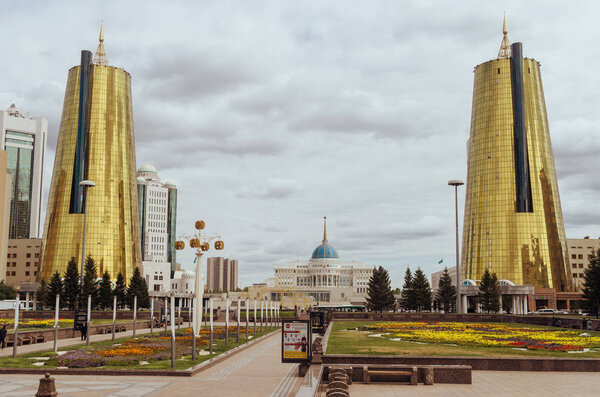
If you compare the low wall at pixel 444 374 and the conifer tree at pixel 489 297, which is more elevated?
the conifer tree at pixel 489 297

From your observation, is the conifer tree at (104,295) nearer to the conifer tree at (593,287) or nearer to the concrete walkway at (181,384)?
the conifer tree at (593,287)

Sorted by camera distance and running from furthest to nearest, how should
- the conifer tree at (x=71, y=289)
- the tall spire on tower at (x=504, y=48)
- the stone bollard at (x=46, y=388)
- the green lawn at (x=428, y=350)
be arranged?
1. the tall spire on tower at (x=504, y=48)
2. the conifer tree at (x=71, y=289)
3. the green lawn at (x=428, y=350)
4. the stone bollard at (x=46, y=388)

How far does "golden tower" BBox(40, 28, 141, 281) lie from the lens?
124875mm

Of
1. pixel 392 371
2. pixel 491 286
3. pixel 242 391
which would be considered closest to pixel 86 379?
pixel 242 391

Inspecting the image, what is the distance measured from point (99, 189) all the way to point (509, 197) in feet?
273

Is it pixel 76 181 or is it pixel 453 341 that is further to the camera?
pixel 76 181

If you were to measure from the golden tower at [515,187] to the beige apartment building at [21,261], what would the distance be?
109 meters

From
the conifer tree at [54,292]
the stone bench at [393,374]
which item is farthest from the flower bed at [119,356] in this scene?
the conifer tree at [54,292]

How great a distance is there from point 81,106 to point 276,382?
117 m

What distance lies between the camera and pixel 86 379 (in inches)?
891

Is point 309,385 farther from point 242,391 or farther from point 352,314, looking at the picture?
point 352,314

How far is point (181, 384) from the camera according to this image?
21609 millimetres

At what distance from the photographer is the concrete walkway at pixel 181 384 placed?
1964 centimetres

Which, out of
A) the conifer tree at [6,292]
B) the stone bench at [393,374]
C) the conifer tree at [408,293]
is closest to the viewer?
the stone bench at [393,374]
